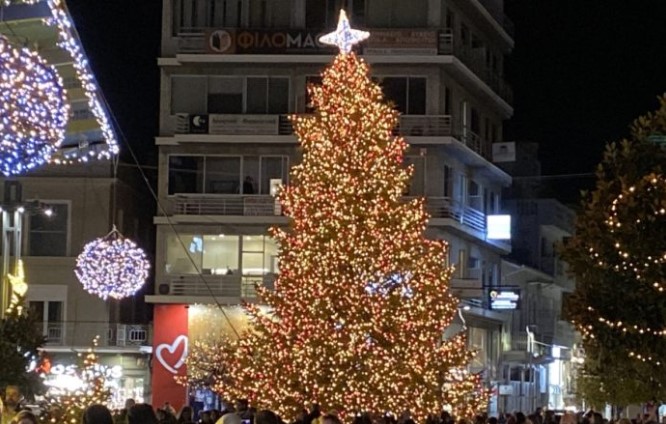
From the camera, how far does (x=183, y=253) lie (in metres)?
50.4

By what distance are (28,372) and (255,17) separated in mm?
28922

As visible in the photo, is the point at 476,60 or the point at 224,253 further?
the point at 476,60

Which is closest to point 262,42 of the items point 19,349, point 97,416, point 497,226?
point 497,226

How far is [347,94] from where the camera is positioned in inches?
1179

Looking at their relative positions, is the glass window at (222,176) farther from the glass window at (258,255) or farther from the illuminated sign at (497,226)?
the illuminated sign at (497,226)

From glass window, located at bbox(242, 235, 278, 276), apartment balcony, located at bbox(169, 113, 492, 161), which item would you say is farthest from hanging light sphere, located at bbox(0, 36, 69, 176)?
glass window, located at bbox(242, 235, 278, 276)

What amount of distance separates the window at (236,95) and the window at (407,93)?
339 cm

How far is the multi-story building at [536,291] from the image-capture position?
63688 millimetres

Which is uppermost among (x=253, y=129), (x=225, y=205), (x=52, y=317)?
(x=253, y=129)

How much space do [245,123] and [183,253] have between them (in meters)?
4.67

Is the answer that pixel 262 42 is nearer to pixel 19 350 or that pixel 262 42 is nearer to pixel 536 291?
pixel 536 291

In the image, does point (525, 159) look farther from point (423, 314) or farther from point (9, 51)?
point (9, 51)

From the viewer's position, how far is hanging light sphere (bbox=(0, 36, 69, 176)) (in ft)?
46.9

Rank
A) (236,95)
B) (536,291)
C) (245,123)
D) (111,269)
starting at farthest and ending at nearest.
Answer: (536,291), (236,95), (245,123), (111,269)
